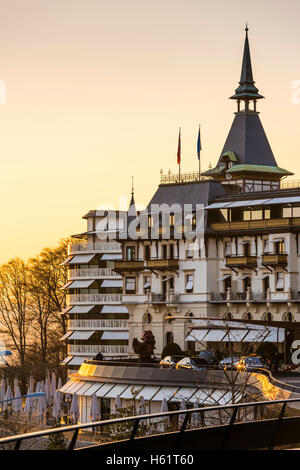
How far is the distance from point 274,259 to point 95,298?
33.9 m

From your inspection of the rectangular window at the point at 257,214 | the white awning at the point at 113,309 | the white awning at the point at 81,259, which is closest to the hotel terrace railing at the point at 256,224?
the rectangular window at the point at 257,214

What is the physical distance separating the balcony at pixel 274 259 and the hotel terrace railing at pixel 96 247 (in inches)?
1242

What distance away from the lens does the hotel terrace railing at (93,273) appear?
131m

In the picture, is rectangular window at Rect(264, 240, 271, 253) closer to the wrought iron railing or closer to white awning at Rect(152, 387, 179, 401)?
white awning at Rect(152, 387, 179, 401)

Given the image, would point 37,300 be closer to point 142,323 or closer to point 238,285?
point 142,323

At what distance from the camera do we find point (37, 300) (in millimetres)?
141000

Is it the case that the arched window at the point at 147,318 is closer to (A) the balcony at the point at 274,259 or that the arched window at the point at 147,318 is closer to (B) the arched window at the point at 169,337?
(B) the arched window at the point at 169,337

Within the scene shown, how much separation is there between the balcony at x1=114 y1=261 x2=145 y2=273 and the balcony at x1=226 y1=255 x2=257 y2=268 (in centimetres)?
1031

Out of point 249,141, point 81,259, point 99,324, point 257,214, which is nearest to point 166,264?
point 257,214

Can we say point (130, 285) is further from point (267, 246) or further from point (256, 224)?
point (267, 246)

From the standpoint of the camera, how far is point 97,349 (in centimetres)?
12731

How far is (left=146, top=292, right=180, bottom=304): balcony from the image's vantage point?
360ft

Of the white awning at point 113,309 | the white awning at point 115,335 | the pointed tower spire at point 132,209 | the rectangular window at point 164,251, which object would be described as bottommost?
the white awning at point 115,335

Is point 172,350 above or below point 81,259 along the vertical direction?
below
